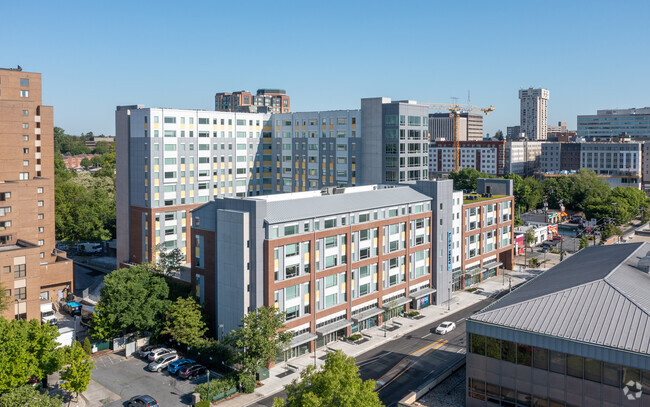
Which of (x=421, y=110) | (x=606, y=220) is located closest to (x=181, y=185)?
(x=421, y=110)

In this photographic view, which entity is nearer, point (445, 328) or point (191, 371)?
point (191, 371)

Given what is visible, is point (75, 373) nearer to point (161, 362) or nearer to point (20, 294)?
point (161, 362)

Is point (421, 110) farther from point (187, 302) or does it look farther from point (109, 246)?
point (109, 246)

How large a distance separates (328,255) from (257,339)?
18.1m

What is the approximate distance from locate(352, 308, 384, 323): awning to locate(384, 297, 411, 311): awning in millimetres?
1065

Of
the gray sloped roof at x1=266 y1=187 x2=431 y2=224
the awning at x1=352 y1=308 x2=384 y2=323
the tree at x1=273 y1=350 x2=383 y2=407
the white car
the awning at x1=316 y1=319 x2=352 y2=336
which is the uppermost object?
the gray sloped roof at x1=266 y1=187 x2=431 y2=224

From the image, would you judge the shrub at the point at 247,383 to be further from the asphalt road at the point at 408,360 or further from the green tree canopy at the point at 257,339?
the asphalt road at the point at 408,360

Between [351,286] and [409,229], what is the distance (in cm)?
1587

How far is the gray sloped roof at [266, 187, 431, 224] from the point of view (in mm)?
70625

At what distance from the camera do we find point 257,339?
61.5 m

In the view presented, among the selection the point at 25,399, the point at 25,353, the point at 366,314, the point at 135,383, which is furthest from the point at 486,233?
the point at 25,399

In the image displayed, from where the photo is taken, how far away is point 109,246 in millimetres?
139000

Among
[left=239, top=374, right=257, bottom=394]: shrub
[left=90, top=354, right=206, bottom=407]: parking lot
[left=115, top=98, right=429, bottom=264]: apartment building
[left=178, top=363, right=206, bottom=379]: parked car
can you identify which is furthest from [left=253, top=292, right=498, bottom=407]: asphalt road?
[left=115, top=98, right=429, bottom=264]: apartment building

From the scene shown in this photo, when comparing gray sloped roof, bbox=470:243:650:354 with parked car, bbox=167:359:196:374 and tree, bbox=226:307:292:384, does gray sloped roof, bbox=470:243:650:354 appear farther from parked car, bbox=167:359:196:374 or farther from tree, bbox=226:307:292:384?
parked car, bbox=167:359:196:374
